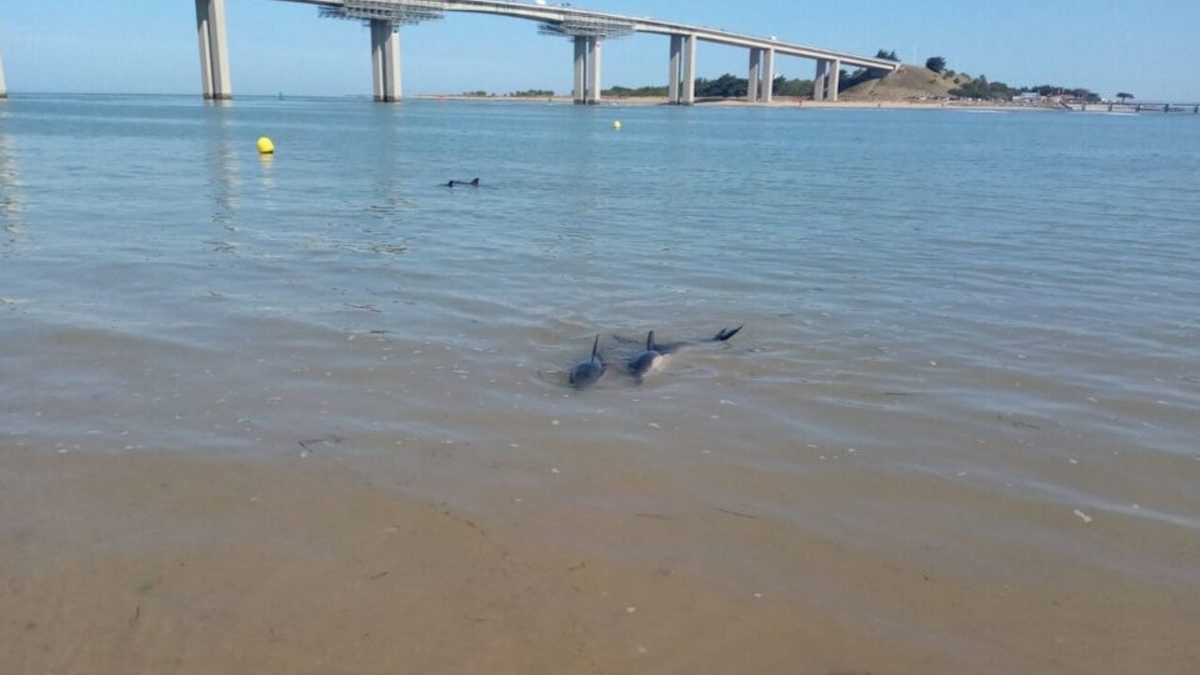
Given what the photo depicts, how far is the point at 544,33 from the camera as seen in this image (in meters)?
136

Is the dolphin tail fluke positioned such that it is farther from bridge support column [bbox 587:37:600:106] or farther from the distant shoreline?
the distant shoreline

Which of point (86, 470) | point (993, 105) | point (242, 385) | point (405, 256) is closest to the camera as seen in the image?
point (86, 470)

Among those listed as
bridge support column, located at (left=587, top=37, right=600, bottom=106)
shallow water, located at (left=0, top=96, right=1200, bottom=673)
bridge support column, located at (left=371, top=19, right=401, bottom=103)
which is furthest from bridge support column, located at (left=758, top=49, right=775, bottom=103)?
shallow water, located at (left=0, top=96, right=1200, bottom=673)

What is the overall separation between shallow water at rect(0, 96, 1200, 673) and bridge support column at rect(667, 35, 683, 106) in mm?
136391

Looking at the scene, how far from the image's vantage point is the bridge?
10806cm

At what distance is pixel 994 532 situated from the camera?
5.79 m

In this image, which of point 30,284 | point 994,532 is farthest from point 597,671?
point 30,284

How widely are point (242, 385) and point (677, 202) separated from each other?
16882mm

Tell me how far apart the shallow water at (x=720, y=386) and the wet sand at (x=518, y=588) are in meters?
0.03

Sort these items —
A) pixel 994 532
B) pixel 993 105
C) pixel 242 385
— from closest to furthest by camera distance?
pixel 994 532, pixel 242 385, pixel 993 105

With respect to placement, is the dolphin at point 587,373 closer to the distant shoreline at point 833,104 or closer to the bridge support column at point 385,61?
the bridge support column at point 385,61

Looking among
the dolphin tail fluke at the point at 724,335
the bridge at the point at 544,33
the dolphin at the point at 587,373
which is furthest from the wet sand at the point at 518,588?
the bridge at the point at 544,33

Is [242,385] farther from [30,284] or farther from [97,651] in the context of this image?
[30,284]

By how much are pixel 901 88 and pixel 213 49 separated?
141 meters
